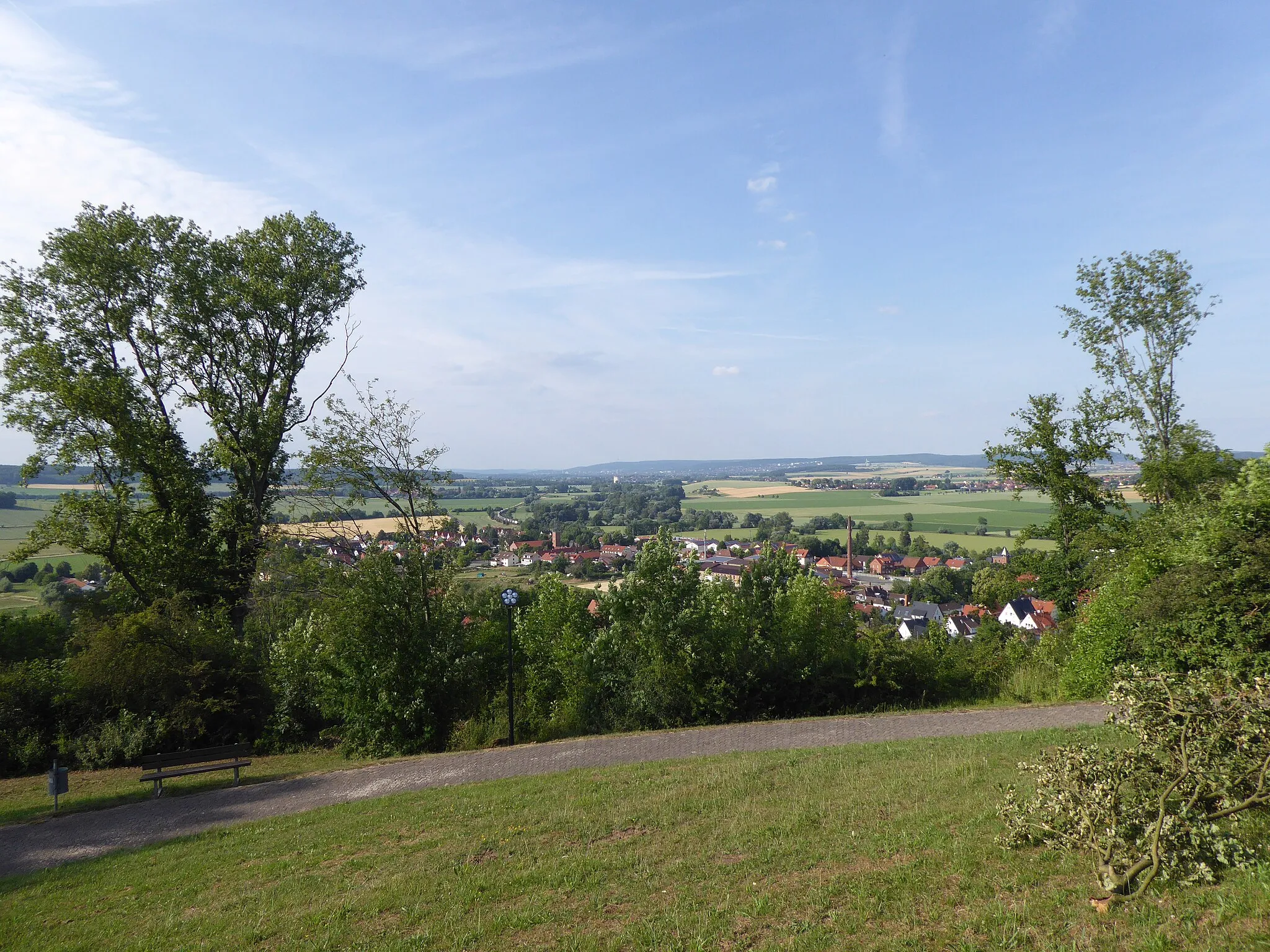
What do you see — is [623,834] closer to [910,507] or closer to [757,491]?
[910,507]

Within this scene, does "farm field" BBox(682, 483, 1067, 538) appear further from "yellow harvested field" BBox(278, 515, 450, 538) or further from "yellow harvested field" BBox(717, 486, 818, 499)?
"yellow harvested field" BBox(278, 515, 450, 538)

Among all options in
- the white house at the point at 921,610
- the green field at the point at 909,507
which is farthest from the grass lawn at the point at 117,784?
the green field at the point at 909,507

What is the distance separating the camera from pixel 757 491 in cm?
11675

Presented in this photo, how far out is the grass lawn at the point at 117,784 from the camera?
10.6 metres

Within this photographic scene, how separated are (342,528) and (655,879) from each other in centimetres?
1377

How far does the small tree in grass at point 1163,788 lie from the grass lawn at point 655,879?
20cm

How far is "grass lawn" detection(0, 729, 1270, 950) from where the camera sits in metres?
4.29

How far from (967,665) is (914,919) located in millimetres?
10792

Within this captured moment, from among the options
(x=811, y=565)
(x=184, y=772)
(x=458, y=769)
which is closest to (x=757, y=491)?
(x=811, y=565)

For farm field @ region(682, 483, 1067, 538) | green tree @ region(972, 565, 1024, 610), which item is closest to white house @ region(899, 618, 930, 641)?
green tree @ region(972, 565, 1024, 610)

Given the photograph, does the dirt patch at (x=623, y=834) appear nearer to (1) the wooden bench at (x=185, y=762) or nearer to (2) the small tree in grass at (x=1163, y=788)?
(2) the small tree in grass at (x=1163, y=788)

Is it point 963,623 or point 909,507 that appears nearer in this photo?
point 963,623

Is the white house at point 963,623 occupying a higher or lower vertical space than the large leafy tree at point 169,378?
lower

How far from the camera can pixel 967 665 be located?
551 inches
